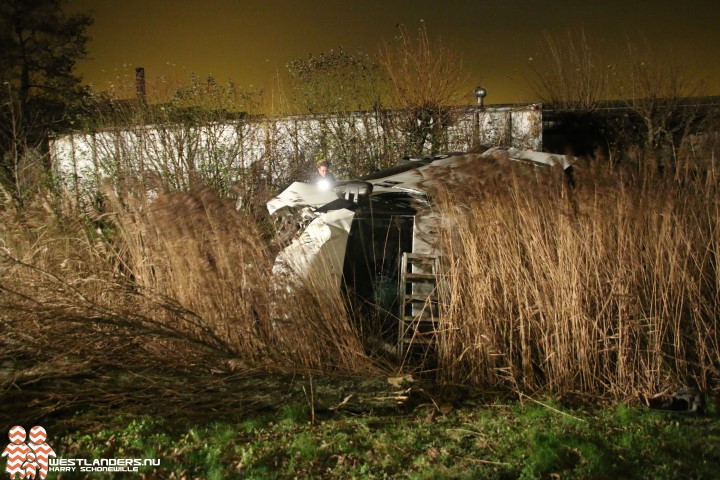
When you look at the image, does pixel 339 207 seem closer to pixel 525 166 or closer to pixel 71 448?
pixel 525 166

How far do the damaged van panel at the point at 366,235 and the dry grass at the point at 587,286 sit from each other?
32 centimetres

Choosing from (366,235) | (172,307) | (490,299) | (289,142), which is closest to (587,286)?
(490,299)

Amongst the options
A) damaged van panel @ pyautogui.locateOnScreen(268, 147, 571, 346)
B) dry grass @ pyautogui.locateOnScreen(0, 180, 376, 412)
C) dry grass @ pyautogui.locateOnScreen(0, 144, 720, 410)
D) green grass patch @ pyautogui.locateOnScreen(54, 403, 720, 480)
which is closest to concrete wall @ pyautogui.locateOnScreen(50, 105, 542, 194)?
damaged van panel @ pyautogui.locateOnScreen(268, 147, 571, 346)

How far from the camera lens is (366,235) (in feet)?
17.4

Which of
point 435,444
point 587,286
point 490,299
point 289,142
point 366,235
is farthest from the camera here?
point 289,142

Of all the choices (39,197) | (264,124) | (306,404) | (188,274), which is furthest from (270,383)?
(264,124)

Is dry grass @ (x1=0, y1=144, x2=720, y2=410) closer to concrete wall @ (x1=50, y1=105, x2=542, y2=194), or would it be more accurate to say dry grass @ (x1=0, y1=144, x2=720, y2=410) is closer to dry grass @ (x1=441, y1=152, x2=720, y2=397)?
dry grass @ (x1=441, y1=152, x2=720, y2=397)

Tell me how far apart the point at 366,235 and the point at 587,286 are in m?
1.72

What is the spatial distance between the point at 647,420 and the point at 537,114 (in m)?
8.96

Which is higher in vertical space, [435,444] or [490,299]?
[490,299]

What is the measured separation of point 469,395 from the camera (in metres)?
4.51

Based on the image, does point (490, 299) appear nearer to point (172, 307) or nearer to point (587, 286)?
point (587, 286)

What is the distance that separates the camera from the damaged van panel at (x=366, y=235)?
4.79 m

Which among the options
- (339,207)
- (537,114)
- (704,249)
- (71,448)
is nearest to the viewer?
(71,448)
